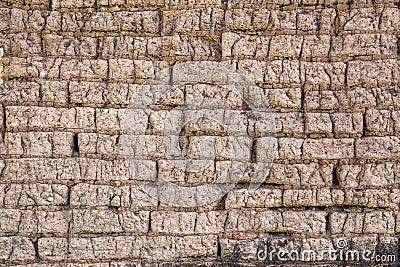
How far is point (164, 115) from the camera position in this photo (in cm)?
235

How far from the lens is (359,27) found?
232 cm

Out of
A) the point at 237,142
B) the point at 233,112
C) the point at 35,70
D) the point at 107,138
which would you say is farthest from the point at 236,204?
the point at 35,70

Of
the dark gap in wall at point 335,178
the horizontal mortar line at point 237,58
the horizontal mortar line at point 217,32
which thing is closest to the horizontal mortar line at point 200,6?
the horizontal mortar line at point 217,32

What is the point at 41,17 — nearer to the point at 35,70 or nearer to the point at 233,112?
the point at 35,70

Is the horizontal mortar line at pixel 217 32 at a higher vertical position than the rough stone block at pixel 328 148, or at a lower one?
higher

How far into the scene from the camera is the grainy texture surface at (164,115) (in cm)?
233

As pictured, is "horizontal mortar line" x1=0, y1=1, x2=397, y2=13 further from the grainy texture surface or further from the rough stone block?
the rough stone block

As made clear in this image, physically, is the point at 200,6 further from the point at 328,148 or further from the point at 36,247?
the point at 36,247

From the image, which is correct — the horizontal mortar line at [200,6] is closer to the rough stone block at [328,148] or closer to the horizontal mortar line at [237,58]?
the horizontal mortar line at [237,58]

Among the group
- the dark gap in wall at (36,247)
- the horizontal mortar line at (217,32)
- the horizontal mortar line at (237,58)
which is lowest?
the dark gap in wall at (36,247)

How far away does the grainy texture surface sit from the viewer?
233cm

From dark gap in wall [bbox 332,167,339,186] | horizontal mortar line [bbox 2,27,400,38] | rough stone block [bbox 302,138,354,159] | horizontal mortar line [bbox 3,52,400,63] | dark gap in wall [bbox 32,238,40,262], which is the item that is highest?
horizontal mortar line [bbox 2,27,400,38]

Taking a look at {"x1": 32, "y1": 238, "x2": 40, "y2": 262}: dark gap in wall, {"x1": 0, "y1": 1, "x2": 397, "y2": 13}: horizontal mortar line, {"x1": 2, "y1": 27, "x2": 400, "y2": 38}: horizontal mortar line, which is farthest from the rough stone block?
{"x1": 32, "y1": 238, "x2": 40, "y2": 262}: dark gap in wall

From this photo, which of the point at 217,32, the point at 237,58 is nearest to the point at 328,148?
the point at 237,58
